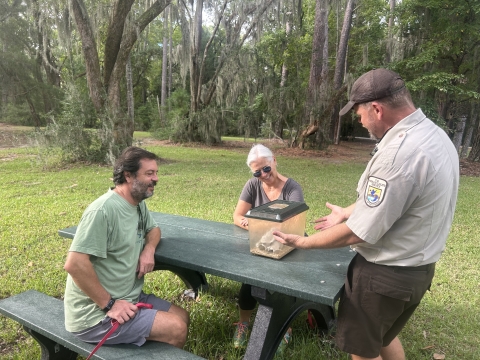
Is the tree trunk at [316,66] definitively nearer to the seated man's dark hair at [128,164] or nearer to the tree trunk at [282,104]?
the tree trunk at [282,104]

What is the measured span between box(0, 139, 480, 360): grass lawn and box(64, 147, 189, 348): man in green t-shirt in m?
0.77

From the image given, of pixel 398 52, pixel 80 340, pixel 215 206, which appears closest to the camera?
pixel 80 340

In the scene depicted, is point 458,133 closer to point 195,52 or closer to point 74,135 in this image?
point 195,52

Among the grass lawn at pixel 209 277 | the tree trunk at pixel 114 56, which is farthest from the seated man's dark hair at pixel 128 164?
the tree trunk at pixel 114 56

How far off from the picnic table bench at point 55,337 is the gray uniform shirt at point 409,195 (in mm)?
1104

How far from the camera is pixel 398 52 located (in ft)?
44.9

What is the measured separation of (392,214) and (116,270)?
4.82ft

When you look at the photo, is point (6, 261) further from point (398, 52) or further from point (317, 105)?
point (398, 52)

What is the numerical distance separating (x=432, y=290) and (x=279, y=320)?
2.13m

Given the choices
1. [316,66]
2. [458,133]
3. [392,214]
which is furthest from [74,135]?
[458,133]

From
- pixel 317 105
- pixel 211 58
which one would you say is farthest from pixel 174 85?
pixel 317 105

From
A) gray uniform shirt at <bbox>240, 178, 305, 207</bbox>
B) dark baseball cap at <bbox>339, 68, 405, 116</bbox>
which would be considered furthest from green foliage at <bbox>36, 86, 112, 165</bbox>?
dark baseball cap at <bbox>339, 68, 405, 116</bbox>

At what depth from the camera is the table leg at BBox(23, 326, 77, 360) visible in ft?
6.93

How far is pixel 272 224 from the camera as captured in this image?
195cm
